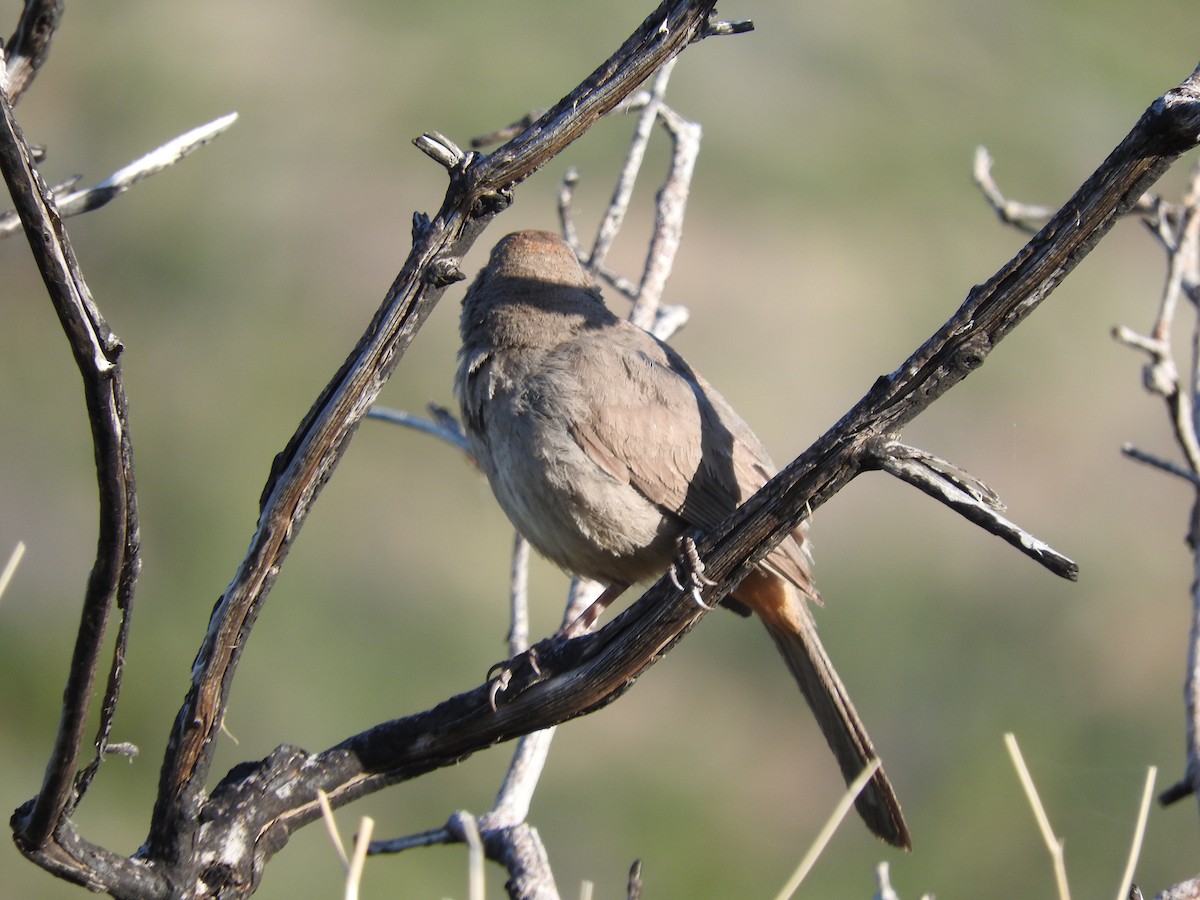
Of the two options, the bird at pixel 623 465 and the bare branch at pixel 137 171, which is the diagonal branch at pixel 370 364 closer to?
the bare branch at pixel 137 171

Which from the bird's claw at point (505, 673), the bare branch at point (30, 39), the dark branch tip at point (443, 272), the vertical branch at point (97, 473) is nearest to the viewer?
the vertical branch at point (97, 473)

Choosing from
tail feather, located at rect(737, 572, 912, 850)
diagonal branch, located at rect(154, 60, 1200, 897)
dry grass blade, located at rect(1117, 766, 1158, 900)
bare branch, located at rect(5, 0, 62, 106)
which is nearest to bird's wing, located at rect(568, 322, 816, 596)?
tail feather, located at rect(737, 572, 912, 850)

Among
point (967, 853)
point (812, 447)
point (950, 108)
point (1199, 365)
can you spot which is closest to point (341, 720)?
point (967, 853)

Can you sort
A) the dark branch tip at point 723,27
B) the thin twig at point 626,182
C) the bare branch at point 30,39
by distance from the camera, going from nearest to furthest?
the dark branch tip at point 723,27 < the bare branch at point 30,39 < the thin twig at point 626,182

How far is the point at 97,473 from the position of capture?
2098 mm

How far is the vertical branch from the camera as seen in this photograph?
6.32 ft

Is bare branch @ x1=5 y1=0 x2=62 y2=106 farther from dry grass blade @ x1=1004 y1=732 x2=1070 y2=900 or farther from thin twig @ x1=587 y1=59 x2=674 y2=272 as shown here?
dry grass blade @ x1=1004 y1=732 x2=1070 y2=900

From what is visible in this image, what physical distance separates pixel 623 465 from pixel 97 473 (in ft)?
5.90

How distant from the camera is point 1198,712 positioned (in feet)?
10.8

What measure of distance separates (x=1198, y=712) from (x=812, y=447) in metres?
1.80

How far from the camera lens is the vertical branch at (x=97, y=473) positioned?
1.93 meters

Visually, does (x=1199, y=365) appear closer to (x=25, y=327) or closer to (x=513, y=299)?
(x=513, y=299)

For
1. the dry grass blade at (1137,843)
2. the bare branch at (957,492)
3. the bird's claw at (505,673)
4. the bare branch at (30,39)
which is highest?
the bare branch at (30,39)

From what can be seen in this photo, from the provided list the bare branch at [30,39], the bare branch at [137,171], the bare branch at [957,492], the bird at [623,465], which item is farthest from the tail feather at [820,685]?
the bare branch at [30,39]
